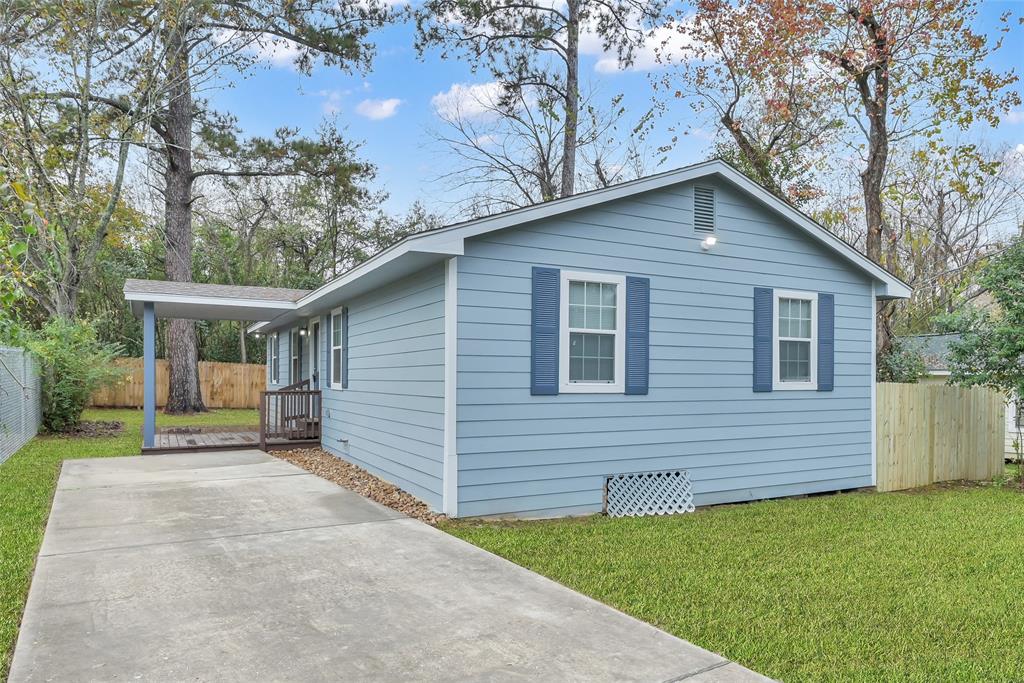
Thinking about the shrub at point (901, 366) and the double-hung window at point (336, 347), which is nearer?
the double-hung window at point (336, 347)

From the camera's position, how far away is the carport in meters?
10.0

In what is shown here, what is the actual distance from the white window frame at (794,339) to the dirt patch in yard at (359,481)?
169 inches

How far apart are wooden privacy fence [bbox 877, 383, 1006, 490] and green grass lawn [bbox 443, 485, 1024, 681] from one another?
158 cm

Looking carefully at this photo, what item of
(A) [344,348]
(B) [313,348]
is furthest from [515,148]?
(A) [344,348]

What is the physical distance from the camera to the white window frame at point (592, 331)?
6.49 meters

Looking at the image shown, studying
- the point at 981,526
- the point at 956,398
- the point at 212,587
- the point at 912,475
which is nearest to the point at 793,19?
the point at 956,398

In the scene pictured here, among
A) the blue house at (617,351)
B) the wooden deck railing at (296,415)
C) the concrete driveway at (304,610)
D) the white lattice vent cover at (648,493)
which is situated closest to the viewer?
the concrete driveway at (304,610)

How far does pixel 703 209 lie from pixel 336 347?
576 centimetres

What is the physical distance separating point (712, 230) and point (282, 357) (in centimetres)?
1031

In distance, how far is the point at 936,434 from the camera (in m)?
9.26

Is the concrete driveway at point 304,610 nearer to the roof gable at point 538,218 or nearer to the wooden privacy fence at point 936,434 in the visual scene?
the roof gable at point 538,218

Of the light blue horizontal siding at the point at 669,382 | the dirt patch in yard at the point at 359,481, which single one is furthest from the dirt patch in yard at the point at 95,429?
the light blue horizontal siding at the point at 669,382

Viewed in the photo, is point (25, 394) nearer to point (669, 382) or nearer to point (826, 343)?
point (669, 382)

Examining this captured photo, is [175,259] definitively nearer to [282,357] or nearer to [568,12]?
[282,357]
